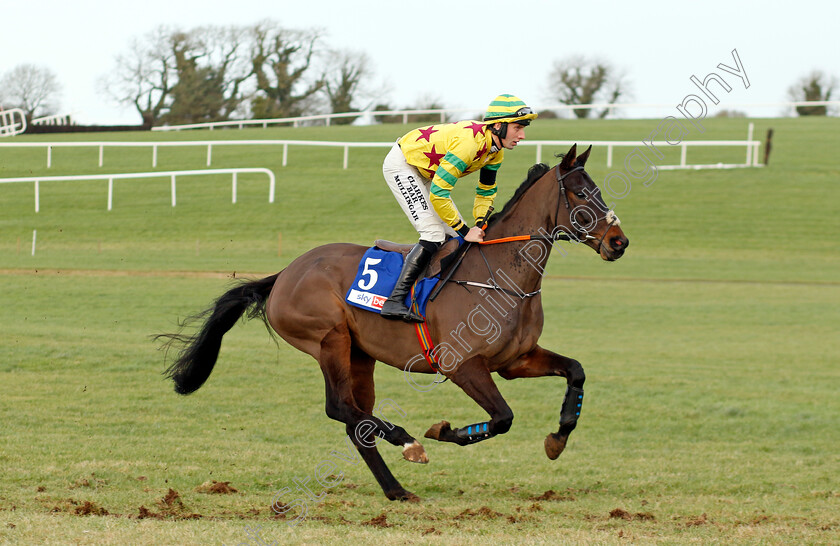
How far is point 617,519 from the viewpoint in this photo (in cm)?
578

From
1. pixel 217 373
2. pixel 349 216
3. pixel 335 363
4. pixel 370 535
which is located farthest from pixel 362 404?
pixel 349 216

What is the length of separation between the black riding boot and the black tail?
1.35 m

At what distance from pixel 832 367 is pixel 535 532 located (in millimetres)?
8934

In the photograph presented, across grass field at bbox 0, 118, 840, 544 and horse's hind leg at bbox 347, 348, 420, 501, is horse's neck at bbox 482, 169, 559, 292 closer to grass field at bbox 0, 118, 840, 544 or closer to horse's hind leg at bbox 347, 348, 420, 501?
horse's hind leg at bbox 347, 348, 420, 501

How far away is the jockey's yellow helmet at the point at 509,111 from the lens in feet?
18.7

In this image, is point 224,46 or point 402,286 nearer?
point 402,286

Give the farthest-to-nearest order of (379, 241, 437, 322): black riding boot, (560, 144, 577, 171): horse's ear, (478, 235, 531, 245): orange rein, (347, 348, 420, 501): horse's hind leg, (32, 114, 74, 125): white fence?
(32, 114, 74, 125): white fence < (347, 348, 420, 501): horse's hind leg < (379, 241, 437, 322): black riding boot < (478, 235, 531, 245): orange rein < (560, 144, 577, 171): horse's ear

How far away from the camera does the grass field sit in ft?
18.7

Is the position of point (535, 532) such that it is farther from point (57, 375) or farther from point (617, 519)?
point (57, 375)

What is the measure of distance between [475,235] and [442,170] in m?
0.47

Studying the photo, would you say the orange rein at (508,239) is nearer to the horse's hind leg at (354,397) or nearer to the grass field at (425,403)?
the horse's hind leg at (354,397)

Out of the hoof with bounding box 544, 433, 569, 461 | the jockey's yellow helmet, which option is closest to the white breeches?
the jockey's yellow helmet

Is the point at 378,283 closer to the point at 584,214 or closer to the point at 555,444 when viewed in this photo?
the point at 584,214

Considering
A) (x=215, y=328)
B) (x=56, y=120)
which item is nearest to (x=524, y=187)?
(x=215, y=328)
